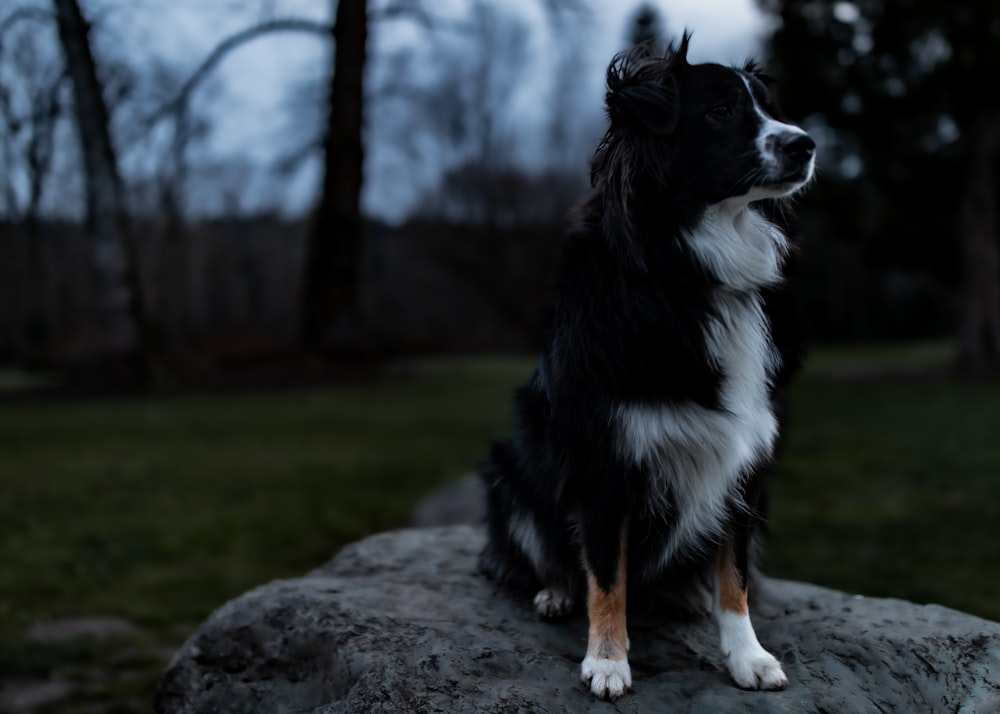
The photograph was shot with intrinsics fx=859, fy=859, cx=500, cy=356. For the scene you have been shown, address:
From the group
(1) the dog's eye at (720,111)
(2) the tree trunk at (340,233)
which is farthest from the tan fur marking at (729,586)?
(2) the tree trunk at (340,233)

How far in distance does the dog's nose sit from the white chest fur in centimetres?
26

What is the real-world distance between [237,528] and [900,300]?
115 feet

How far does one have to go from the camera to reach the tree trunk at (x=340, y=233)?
12.4 meters

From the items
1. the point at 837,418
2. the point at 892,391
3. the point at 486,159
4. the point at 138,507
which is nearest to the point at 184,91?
the point at 138,507

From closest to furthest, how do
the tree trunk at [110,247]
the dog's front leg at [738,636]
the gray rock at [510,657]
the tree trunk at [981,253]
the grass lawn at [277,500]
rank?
the gray rock at [510,657] → the dog's front leg at [738,636] → the grass lawn at [277,500] → the tree trunk at [110,247] → the tree trunk at [981,253]

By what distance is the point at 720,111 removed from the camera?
277 centimetres

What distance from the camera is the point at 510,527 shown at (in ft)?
11.0

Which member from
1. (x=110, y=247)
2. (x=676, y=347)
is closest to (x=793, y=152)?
(x=676, y=347)

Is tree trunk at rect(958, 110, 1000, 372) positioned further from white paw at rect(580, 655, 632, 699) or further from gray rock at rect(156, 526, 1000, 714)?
white paw at rect(580, 655, 632, 699)

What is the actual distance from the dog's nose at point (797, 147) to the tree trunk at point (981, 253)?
1828 centimetres

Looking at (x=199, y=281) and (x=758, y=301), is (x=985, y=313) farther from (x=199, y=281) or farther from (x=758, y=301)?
(x=199, y=281)

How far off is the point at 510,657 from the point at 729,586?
2.50ft

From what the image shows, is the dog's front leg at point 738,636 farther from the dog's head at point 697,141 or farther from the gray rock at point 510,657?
the dog's head at point 697,141

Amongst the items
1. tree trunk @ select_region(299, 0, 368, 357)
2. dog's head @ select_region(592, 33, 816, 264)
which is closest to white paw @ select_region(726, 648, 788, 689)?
dog's head @ select_region(592, 33, 816, 264)
